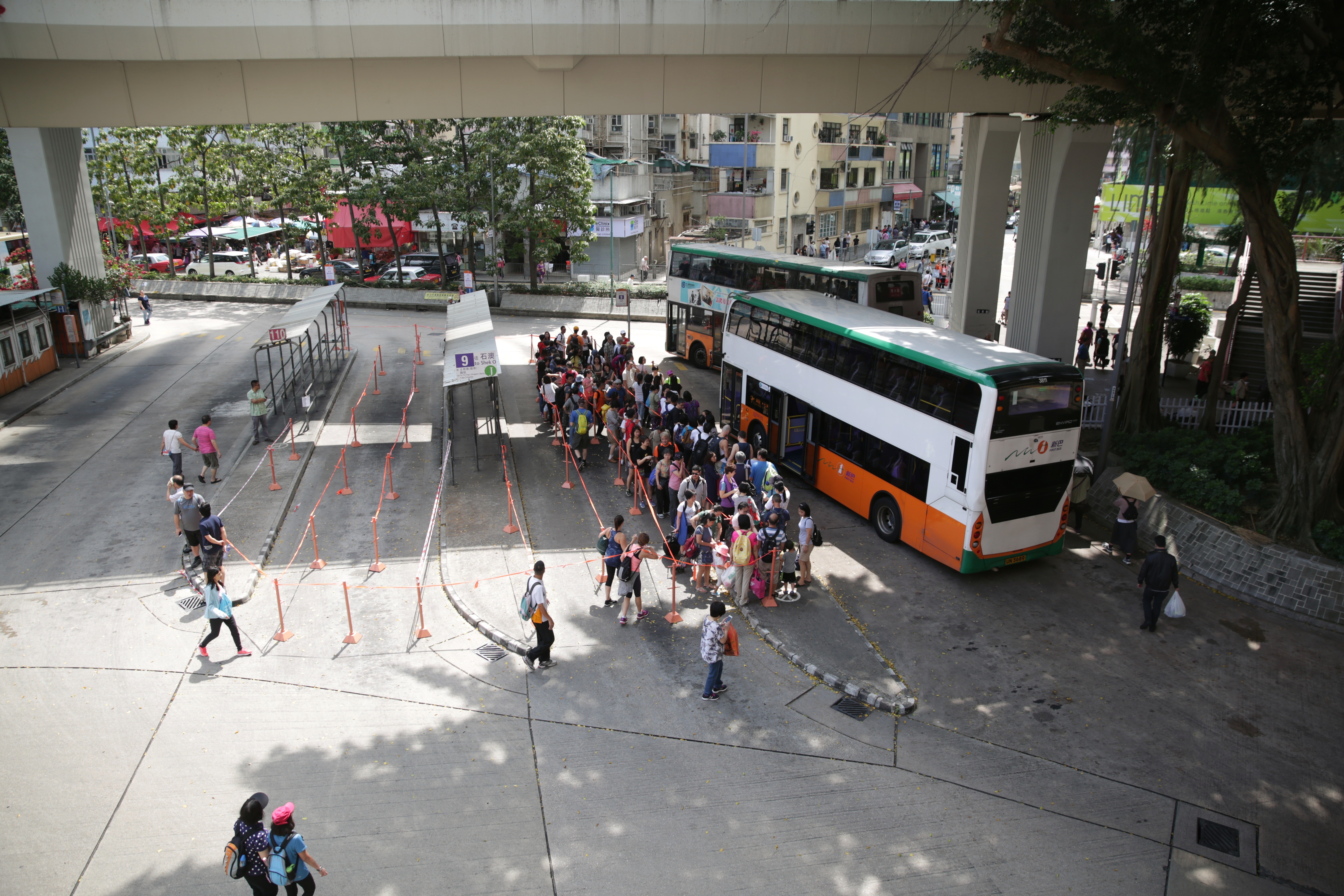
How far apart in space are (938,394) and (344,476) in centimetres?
1076

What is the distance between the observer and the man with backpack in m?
9.66

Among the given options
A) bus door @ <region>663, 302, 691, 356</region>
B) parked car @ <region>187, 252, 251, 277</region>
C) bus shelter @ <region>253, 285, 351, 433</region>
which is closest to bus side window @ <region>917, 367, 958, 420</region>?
bus shelter @ <region>253, 285, 351, 433</region>

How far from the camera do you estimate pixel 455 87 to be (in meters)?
17.8

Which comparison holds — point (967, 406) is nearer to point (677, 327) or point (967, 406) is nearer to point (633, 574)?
point (633, 574)

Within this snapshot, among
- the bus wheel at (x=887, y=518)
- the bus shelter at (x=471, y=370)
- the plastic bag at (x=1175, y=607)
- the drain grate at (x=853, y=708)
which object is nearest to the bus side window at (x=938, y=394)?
the bus wheel at (x=887, y=518)

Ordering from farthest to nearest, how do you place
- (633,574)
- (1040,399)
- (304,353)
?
(304,353) → (1040,399) → (633,574)

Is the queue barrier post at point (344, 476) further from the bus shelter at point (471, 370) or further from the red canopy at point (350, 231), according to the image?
the red canopy at point (350, 231)

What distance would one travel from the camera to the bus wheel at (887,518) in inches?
531

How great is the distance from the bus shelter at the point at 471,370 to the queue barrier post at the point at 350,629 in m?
5.07

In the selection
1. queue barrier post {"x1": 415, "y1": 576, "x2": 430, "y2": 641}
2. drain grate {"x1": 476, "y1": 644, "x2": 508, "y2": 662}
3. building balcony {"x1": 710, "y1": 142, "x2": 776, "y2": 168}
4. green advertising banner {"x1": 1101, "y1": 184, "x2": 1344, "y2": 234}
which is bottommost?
drain grate {"x1": 476, "y1": 644, "x2": 508, "y2": 662}

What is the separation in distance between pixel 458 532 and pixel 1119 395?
516 inches

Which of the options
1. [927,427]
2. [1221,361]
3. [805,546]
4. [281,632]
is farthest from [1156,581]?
[281,632]

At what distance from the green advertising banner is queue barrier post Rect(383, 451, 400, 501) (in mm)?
23507

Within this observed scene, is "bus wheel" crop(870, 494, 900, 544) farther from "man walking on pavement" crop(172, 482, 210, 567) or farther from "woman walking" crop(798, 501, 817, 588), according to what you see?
"man walking on pavement" crop(172, 482, 210, 567)
